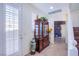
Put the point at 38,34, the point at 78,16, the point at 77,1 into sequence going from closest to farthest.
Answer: the point at 77,1
the point at 78,16
the point at 38,34

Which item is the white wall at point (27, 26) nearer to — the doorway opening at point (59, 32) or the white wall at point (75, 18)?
the doorway opening at point (59, 32)

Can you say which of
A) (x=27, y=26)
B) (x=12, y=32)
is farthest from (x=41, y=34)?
(x=12, y=32)

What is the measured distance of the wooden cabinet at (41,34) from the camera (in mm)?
1375

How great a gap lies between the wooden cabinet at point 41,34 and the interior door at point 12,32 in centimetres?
22

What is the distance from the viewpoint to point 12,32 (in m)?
1.33

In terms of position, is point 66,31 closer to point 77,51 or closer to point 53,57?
point 77,51

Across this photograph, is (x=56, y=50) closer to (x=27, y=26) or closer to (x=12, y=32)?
(x=27, y=26)

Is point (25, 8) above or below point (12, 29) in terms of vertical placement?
above

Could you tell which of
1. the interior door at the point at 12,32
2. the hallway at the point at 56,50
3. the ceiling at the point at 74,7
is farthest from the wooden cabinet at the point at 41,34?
the ceiling at the point at 74,7

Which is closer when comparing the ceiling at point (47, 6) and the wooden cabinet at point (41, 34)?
the ceiling at point (47, 6)

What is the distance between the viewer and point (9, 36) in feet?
4.36

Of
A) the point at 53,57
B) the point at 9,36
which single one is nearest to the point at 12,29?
the point at 9,36

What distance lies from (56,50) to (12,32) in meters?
0.54

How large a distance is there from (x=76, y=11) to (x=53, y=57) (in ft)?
1.83
